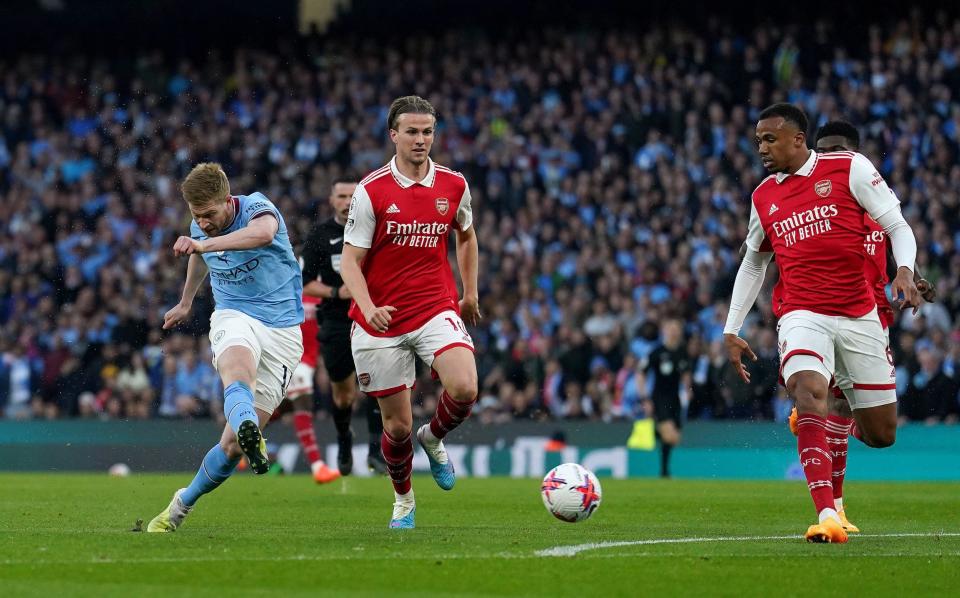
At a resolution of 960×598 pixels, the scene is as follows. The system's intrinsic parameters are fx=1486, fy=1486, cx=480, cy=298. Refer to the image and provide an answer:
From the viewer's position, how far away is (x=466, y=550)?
793 cm

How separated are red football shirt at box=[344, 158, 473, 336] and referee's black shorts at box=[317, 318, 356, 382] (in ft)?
14.5

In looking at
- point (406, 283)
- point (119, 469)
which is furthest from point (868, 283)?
point (119, 469)

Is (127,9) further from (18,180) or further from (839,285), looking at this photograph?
(839,285)

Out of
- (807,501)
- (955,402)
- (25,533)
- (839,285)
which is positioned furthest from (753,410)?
(25,533)

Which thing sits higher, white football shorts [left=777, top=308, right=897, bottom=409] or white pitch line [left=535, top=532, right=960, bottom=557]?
white football shorts [left=777, top=308, right=897, bottom=409]

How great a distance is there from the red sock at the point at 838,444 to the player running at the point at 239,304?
11.8 ft

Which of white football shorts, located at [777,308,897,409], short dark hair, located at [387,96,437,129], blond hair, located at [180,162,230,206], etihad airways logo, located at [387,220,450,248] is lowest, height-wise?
white football shorts, located at [777,308,897,409]

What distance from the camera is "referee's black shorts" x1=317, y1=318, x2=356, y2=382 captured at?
14102 mm

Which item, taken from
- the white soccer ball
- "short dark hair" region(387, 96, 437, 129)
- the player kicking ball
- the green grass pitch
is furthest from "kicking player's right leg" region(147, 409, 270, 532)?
the white soccer ball

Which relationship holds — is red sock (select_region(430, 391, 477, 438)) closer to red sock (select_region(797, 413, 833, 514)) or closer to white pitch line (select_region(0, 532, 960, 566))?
white pitch line (select_region(0, 532, 960, 566))

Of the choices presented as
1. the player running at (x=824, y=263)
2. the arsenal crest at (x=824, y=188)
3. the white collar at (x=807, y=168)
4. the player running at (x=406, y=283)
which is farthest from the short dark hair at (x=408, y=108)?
the arsenal crest at (x=824, y=188)

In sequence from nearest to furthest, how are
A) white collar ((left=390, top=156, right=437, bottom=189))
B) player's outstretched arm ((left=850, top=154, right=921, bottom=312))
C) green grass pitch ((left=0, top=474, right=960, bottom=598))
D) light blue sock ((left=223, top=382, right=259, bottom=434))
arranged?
green grass pitch ((left=0, top=474, right=960, bottom=598)) < light blue sock ((left=223, top=382, right=259, bottom=434)) < player's outstretched arm ((left=850, top=154, right=921, bottom=312)) < white collar ((left=390, top=156, right=437, bottom=189))

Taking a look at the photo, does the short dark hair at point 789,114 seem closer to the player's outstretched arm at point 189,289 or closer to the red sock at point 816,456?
the red sock at point 816,456

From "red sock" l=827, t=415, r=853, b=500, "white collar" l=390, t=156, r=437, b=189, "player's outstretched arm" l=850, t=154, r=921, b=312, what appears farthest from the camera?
"red sock" l=827, t=415, r=853, b=500
